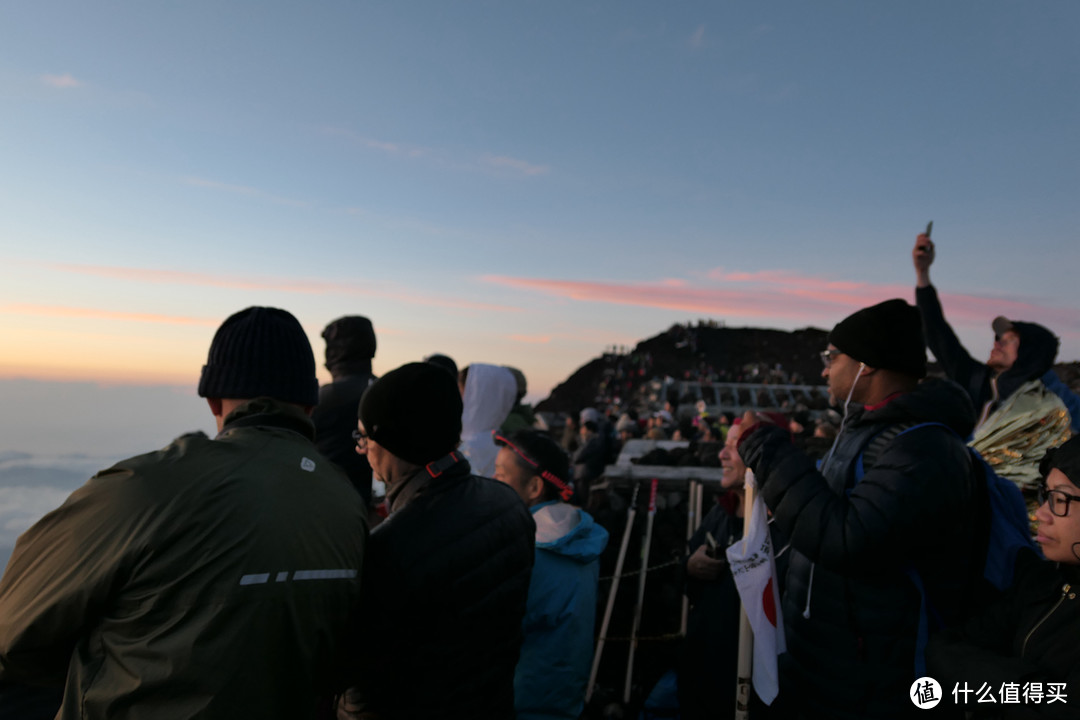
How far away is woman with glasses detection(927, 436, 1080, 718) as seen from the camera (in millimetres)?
2164

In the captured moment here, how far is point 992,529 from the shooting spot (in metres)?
2.36

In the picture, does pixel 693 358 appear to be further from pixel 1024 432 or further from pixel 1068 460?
pixel 1068 460

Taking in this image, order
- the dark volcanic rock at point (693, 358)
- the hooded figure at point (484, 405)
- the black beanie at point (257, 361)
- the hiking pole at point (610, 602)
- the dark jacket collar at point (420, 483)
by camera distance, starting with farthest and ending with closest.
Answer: the dark volcanic rock at point (693, 358)
the hooded figure at point (484, 405)
the hiking pole at point (610, 602)
the dark jacket collar at point (420, 483)
the black beanie at point (257, 361)

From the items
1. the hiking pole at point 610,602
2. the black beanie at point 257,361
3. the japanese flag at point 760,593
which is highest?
the black beanie at point 257,361

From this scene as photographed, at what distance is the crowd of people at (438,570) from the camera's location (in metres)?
1.57

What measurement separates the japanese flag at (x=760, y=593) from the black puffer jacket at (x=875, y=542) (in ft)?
0.38

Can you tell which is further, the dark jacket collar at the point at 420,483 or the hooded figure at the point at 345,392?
the hooded figure at the point at 345,392

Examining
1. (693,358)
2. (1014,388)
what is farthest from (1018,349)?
(693,358)

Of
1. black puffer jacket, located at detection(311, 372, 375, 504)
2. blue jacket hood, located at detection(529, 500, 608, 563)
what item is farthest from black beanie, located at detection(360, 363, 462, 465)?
black puffer jacket, located at detection(311, 372, 375, 504)

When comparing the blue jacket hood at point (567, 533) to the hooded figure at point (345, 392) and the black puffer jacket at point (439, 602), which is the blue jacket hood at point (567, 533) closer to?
the black puffer jacket at point (439, 602)

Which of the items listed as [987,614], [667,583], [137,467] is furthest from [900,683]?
[667,583]

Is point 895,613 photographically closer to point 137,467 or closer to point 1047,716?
point 1047,716

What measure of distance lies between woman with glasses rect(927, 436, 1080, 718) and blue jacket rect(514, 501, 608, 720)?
1340 mm

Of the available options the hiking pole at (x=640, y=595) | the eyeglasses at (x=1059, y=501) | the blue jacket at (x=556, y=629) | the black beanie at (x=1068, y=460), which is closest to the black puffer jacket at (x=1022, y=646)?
the eyeglasses at (x=1059, y=501)
